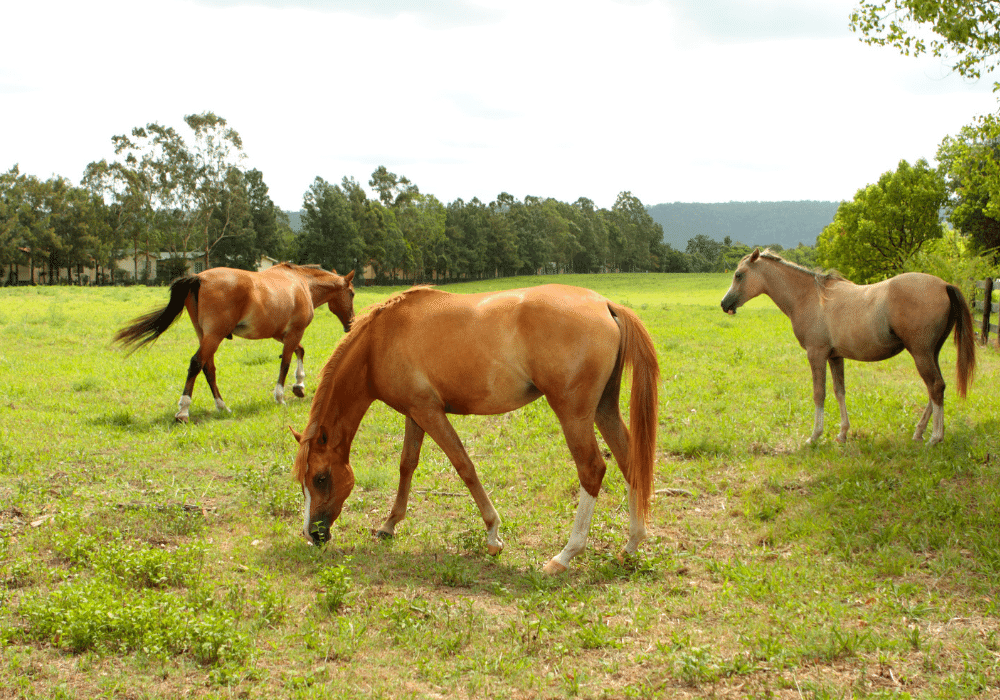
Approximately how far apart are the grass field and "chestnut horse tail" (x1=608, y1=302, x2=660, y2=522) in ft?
1.81

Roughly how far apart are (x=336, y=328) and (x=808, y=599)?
19.3 meters

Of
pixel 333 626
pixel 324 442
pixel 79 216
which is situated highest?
pixel 79 216

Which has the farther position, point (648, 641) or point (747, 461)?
point (747, 461)

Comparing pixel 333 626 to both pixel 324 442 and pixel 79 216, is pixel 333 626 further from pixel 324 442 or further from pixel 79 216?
pixel 79 216

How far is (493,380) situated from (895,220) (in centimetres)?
4772

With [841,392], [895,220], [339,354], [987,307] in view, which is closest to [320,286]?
[339,354]

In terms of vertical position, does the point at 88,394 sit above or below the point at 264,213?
below

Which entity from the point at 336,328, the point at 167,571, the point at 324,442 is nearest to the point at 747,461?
the point at 324,442

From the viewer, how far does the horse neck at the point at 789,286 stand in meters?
8.28

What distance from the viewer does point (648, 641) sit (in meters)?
3.61

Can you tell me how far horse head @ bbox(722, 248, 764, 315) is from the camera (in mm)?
8773

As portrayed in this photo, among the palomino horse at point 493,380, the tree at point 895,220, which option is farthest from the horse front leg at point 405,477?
the tree at point 895,220

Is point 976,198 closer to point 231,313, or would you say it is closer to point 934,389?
point 934,389

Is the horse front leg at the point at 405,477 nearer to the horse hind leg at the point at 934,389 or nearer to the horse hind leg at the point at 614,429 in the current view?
the horse hind leg at the point at 614,429
